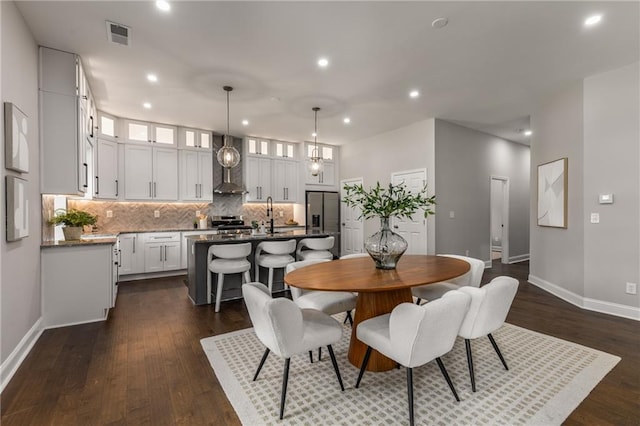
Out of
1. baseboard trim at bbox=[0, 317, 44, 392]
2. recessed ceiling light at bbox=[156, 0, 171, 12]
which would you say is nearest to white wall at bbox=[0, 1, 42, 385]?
baseboard trim at bbox=[0, 317, 44, 392]

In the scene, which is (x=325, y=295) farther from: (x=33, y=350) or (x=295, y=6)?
(x=33, y=350)

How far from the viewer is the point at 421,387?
2082mm

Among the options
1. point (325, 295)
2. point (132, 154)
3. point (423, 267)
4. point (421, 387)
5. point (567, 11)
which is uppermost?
point (567, 11)

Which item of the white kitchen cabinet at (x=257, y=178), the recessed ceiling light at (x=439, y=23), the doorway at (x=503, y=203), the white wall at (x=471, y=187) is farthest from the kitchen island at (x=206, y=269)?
the doorway at (x=503, y=203)

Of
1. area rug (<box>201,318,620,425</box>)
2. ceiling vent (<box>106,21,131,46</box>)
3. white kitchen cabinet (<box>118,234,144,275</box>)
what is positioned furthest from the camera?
white kitchen cabinet (<box>118,234,144,275</box>)

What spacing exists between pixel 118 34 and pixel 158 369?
3002 mm

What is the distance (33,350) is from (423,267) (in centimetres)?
345

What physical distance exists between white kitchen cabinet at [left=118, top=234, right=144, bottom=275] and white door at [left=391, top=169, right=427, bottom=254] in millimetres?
4708

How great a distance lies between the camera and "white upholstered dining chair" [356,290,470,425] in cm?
161

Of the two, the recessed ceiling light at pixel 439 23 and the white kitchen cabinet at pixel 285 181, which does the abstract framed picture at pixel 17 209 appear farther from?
the white kitchen cabinet at pixel 285 181

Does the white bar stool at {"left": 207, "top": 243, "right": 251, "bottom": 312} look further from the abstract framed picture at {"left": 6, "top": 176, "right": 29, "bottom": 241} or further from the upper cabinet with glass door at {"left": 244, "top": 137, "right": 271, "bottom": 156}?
the upper cabinet with glass door at {"left": 244, "top": 137, "right": 271, "bottom": 156}

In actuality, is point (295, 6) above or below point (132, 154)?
above

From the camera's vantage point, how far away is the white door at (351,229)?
718 centimetres

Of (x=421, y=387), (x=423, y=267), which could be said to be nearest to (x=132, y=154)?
(x=423, y=267)
